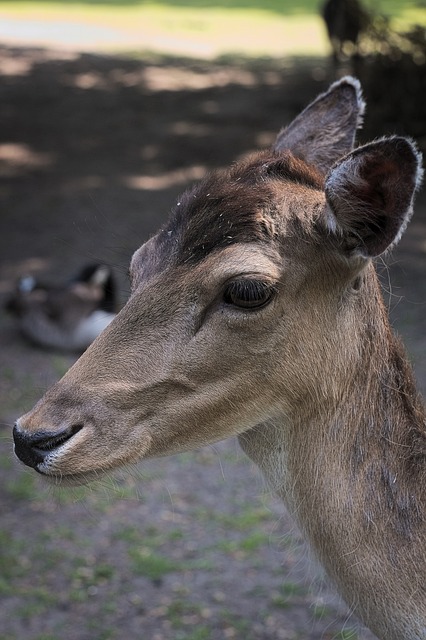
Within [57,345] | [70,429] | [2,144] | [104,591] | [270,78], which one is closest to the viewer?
[70,429]

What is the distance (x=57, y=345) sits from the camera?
9930 millimetres

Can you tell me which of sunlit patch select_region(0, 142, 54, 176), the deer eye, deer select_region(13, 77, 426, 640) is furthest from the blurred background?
the deer eye

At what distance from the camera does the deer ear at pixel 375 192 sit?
3.09 metres

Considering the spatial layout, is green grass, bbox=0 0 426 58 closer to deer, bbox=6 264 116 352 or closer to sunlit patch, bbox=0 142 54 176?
sunlit patch, bbox=0 142 54 176

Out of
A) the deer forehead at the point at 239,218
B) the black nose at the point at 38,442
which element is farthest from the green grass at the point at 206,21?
the black nose at the point at 38,442

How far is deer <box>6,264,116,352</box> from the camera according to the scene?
990cm

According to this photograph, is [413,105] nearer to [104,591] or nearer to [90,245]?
[90,245]

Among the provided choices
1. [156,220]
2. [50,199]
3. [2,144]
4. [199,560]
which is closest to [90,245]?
[156,220]

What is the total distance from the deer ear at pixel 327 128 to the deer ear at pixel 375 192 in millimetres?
840

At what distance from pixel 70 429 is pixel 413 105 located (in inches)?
497

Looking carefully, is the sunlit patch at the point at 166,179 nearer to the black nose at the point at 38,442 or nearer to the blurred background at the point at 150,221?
the blurred background at the point at 150,221

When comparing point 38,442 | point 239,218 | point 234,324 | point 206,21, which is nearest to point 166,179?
point 239,218

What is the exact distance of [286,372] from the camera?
11.0 ft

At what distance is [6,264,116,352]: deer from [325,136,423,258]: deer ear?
6.70 metres
